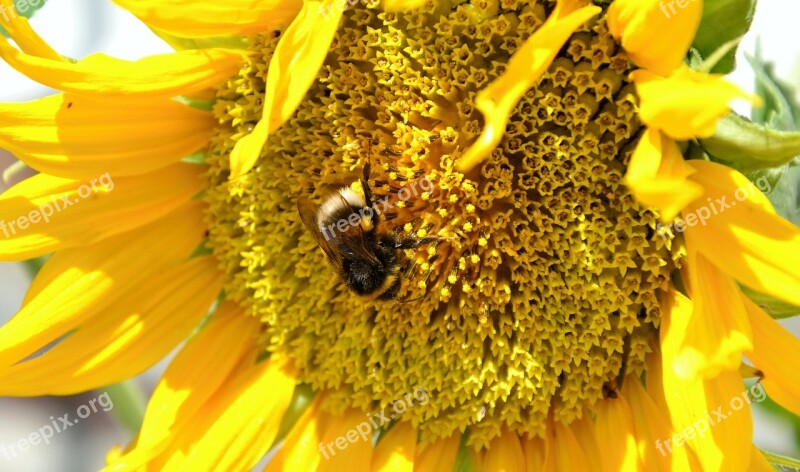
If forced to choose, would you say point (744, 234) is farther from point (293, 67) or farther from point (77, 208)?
point (77, 208)

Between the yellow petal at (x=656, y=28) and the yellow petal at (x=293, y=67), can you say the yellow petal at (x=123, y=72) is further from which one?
the yellow petal at (x=656, y=28)

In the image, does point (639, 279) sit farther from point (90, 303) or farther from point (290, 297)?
point (90, 303)

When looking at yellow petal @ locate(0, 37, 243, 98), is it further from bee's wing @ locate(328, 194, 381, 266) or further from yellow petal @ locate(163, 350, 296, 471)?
yellow petal @ locate(163, 350, 296, 471)

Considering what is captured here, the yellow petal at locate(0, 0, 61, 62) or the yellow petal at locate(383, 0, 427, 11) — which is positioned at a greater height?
the yellow petal at locate(0, 0, 61, 62)

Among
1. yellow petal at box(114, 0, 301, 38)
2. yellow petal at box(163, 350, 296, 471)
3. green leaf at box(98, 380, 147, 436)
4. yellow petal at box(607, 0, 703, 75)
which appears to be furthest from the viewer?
green leaf at box(98, 380, 147, 436)

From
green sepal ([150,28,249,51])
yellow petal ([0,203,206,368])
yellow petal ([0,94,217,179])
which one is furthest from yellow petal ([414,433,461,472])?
green sepal ([150,28,249,51])

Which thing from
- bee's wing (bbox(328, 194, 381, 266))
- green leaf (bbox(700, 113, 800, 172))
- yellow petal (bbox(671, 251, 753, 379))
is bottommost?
yellow petal (bbox(671, 251, 753, 379))

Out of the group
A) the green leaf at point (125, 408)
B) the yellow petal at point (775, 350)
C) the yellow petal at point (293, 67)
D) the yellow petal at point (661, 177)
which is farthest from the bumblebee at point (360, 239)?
the green leaf at point (125, 408)
